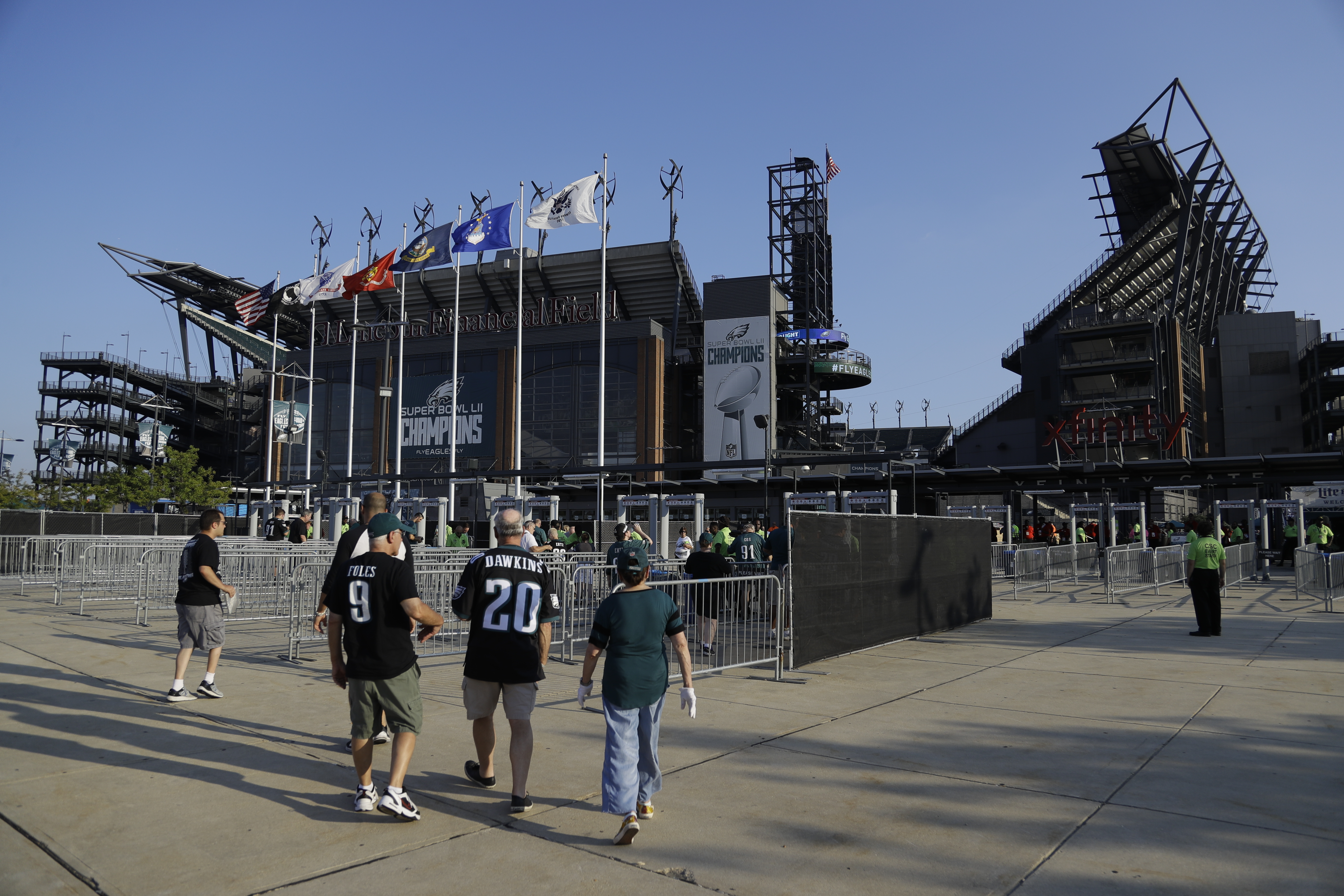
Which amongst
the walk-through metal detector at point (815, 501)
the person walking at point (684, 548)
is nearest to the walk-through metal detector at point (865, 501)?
the walk-through metal detector at point (815, 501)

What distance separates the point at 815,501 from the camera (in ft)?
115

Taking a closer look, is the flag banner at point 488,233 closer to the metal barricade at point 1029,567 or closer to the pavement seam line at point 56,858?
the metal barricade at point 1029,567

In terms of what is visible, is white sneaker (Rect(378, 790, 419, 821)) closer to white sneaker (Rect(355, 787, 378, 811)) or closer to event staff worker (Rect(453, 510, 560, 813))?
white sneaker (Rect(355, 787, 378, 811))

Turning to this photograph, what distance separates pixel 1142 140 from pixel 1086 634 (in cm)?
6555

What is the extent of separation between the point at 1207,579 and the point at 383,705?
13.1 m

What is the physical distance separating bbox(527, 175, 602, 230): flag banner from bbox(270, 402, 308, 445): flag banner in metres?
13.8

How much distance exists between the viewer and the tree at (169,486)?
45.7m

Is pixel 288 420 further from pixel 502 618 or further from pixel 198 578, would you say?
pixel 502 618

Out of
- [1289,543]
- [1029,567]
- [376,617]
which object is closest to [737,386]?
[1289,543]

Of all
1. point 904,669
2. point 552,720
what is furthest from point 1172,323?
point 552,720

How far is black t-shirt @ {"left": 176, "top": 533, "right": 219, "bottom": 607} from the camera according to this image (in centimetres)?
850

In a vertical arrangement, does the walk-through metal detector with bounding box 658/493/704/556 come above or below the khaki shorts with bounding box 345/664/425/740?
above

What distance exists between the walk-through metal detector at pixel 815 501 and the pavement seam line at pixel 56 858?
65.0 ft

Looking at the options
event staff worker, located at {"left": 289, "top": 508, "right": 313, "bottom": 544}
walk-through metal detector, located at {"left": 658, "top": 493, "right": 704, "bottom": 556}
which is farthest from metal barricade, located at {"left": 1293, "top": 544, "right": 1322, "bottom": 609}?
event staff worker, located at {"left": 289, "top": 508, "right": 313, "bottom": 544}
